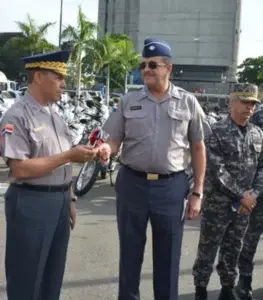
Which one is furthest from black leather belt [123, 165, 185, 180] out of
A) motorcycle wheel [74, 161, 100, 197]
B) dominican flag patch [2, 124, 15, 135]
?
motorcycle wheel [74, 161, 100, 197]

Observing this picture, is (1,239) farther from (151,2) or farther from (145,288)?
(151,2)

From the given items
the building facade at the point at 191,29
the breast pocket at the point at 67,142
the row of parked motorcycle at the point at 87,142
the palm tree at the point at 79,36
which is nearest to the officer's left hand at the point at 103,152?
the breast pocket at the point at 67,142

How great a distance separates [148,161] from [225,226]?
0.99 m

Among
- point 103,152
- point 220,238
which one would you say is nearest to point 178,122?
point 103,152

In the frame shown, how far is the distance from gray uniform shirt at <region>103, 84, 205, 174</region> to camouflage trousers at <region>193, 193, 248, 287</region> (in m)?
0.64

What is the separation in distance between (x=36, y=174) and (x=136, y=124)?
2.83 feet

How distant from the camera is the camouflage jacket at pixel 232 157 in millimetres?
4016

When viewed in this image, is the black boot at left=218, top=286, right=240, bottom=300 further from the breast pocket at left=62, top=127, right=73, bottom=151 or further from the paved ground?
the breast pocket at left=62, top=127, right=73, bottom=151

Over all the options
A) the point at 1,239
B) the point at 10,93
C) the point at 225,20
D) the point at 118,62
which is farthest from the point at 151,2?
the point at 1,239

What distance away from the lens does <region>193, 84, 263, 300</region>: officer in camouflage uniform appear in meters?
4.02

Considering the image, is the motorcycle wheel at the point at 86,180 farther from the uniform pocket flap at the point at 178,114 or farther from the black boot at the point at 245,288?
the uniform pocket flap at the point at 178,114

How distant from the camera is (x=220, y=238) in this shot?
4164 mm

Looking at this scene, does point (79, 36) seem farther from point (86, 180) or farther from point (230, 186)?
point (230, 186)

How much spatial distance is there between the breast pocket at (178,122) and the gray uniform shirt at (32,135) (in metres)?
0.74
